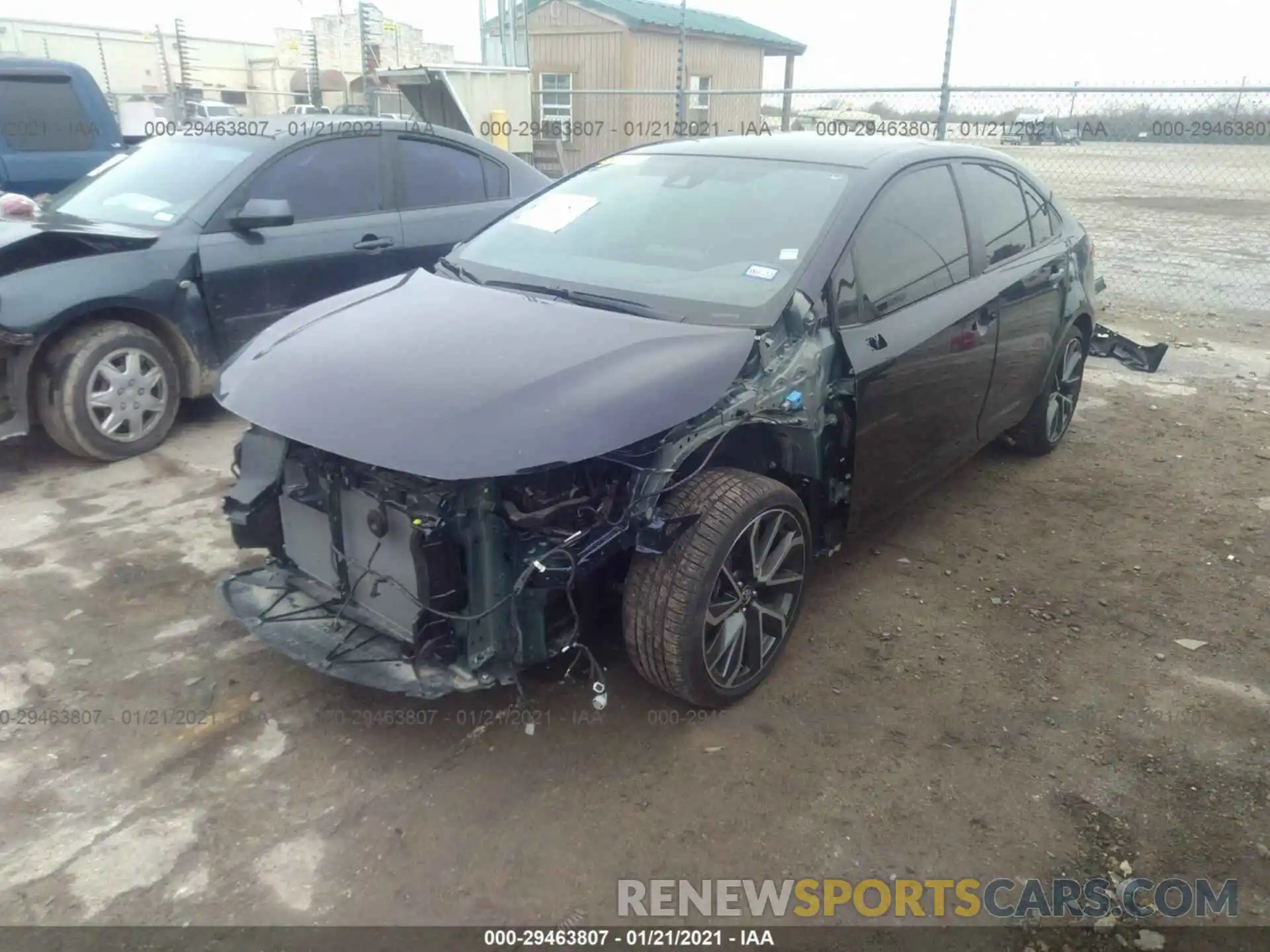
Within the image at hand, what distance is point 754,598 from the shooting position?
10.2 ft

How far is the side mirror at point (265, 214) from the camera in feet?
16.5

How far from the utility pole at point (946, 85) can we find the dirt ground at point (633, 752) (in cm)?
533

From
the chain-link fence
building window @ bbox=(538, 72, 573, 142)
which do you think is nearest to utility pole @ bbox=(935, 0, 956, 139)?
the chain-link fence

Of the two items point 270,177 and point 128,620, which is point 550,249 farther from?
point 270,177

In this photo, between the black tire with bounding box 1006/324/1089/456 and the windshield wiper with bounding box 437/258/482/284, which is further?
the black tire with bounding box 1006/324/1089/456

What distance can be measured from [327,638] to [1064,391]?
14.0 ft

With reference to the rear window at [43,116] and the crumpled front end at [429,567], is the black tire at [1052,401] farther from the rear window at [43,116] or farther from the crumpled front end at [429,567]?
the rear window at [43,116]

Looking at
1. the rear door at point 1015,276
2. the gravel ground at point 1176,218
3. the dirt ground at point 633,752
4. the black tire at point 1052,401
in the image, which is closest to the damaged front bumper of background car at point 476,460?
the dirt ground at point 633,752

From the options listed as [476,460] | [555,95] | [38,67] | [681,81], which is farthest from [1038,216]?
[555,95]

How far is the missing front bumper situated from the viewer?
2.71 metres

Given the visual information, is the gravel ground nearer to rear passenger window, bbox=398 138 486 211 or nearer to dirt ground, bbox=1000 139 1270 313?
dirt ground, bbox=1000 139 1270 313

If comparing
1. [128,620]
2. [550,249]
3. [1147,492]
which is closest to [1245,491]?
[1147,492]

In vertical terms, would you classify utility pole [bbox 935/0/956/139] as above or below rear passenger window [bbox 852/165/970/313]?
above

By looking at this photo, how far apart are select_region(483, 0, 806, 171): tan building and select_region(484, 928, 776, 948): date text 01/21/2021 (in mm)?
16626
